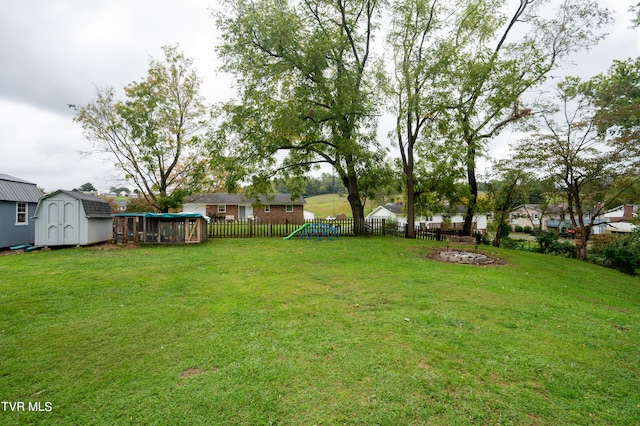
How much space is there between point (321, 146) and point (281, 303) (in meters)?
15.0

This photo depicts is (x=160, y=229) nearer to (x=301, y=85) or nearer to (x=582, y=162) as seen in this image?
(x=301, y=85)

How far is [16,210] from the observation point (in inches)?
534

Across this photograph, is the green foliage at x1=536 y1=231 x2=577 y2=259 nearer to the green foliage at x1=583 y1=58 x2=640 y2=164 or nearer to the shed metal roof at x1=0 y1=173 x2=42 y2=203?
the green foliage at x1=583 y1=58 x2=640 y2=164

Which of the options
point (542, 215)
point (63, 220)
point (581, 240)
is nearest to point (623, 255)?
point (581, 240)

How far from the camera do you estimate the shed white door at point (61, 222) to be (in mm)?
12602

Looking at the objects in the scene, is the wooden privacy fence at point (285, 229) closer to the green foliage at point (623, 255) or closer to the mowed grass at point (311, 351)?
the green foliage at point (623, 255)

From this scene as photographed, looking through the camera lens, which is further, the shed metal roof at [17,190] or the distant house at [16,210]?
the shed metal roof at [17,190]

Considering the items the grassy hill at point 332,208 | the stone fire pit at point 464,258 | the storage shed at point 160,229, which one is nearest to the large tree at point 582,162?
the stone fire pit at point 464,258

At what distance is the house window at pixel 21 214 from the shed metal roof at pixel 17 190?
1.00ft

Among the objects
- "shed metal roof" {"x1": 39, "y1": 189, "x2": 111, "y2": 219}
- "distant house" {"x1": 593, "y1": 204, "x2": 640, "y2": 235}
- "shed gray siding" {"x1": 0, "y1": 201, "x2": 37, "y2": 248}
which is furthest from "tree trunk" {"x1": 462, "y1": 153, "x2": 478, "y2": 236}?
"shed gray siding" {"x1": 0, "y1": 201, "x2": 37, "y2": 248}

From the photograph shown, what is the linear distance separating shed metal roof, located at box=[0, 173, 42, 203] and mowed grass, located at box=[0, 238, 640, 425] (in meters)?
8.25

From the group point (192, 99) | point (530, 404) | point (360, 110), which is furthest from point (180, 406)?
point (192, 99)

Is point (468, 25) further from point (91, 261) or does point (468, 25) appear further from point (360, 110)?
point (91, 261)

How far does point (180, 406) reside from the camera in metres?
2.80
